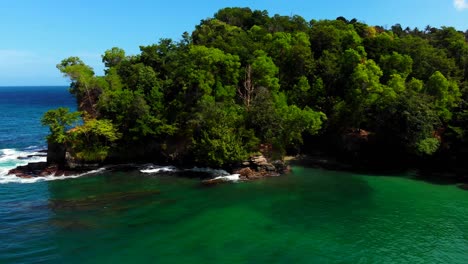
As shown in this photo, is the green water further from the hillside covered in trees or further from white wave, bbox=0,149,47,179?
white wave, bbox=0,149,47,179

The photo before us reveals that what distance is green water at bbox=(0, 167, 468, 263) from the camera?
24438 millimetres

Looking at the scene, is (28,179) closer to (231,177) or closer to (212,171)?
(212,171)

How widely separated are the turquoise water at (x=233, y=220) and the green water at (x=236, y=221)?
79 mm

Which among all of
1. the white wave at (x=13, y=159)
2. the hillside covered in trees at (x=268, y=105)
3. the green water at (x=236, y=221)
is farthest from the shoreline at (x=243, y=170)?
the white wave at (x=13, y=159)

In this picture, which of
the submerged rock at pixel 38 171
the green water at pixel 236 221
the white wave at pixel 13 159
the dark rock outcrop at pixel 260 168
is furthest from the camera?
the white wave at pixel 13 159

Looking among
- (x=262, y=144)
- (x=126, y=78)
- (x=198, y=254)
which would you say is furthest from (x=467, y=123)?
(x=126, y=78)

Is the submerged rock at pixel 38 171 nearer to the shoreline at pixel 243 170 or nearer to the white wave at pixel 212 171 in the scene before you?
the shoreline at pixel 243 170

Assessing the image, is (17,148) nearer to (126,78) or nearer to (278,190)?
(126,78)

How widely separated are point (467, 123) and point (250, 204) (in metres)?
28.0

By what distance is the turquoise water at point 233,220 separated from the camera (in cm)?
2445

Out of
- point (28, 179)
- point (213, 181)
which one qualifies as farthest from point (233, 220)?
point (28, 179)

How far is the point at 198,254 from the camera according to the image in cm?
2428

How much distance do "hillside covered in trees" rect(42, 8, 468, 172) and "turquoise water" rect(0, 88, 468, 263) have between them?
5132 millimetres

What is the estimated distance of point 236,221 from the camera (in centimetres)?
2978
